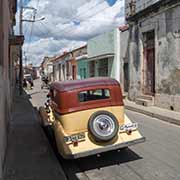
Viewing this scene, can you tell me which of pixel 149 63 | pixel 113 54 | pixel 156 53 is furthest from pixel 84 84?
pixel 113 54

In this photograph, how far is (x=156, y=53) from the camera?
62.5ft

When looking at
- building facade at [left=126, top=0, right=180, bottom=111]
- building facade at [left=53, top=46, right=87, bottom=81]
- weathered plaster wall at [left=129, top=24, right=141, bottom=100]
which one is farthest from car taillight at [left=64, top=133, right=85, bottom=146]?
building facade at [left=53, top=46, right=87, bottom=81]

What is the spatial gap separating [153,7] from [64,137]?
13.7m

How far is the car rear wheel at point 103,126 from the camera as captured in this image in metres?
7.21

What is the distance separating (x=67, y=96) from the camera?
→ 7.80 m

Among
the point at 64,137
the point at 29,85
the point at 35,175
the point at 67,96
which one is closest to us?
the point at 35,175


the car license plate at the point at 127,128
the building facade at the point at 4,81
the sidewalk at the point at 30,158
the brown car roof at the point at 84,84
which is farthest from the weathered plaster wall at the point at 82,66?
the car license plate at the point at 127,128

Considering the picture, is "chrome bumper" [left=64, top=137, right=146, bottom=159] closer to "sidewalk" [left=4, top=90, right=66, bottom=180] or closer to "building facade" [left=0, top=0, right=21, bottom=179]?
"sidewalk" [left=4, top=90, right=66, bottom=180]

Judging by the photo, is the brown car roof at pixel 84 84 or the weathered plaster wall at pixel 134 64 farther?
the weathered plaster wall at pixel 134 64

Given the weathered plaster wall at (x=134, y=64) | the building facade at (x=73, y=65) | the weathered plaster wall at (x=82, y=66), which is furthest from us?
the building facade at (x=73, y=65)

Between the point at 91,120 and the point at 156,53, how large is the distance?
12484mm

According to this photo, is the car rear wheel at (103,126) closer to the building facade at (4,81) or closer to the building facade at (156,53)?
the building facade at (4,81)

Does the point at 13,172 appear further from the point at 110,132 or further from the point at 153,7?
the point at 153,7

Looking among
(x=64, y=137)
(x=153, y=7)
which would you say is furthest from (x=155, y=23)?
(x=64, y=137)
